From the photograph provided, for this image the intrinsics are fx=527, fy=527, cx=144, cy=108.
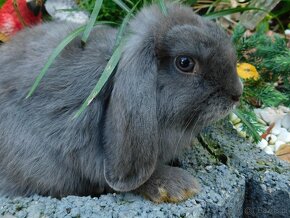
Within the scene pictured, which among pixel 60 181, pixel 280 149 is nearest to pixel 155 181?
pixel 60 181

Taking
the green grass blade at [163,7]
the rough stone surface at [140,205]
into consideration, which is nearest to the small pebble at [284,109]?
the rough stone surface at [140,205]

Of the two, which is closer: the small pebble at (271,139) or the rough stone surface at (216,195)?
the rough stone surface at (216,195)

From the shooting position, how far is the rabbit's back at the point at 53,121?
190 cm

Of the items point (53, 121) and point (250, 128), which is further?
point (250, 128)

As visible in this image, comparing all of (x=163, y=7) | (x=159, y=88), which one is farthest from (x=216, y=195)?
(x=163, y=7)

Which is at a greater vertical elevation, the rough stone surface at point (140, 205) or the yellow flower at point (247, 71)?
the yellow flower at point (247, 71)

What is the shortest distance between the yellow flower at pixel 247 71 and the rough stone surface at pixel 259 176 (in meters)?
0.57

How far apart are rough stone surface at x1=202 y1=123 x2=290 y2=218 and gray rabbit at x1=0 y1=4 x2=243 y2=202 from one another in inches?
13.4

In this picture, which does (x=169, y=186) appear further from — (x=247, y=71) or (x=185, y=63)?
(x=247, y=71)

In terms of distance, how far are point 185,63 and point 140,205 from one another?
20.8 inches

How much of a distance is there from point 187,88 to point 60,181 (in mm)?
594

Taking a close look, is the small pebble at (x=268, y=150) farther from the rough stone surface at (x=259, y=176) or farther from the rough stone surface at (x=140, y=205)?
the rough stone surface at (x=140, y=205)

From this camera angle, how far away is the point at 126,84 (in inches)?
68.9

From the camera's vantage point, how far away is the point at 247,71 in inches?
114
